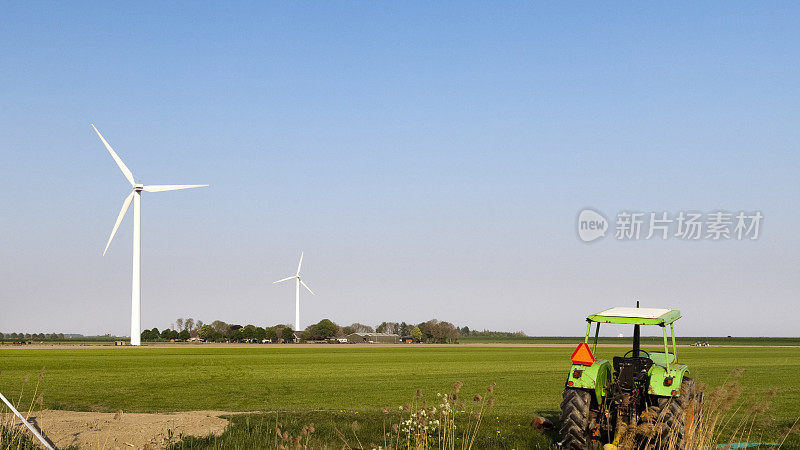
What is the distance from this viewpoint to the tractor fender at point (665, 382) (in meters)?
12.5

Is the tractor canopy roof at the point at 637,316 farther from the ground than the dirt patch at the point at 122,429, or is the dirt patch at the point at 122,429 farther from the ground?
the tractor canopy roof at the point at 637,316

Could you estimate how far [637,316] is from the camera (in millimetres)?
12633

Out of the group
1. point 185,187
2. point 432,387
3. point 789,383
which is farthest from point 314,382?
point 185,187

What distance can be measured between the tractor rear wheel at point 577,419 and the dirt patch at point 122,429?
7.06 meters

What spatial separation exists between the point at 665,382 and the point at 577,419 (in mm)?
1711

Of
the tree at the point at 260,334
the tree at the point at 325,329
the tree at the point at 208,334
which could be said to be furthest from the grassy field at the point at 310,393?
the tree at the point at 208,334

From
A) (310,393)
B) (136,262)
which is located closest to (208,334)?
(136,262)

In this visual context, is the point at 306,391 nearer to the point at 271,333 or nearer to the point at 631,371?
the point at 631,371

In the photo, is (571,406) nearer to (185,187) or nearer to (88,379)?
(88,379)

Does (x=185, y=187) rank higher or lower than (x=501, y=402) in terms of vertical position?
higher

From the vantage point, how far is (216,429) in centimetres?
1462

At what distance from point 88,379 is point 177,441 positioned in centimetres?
3097

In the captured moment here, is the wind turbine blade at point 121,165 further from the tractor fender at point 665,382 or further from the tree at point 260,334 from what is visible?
the tree at point 260,334

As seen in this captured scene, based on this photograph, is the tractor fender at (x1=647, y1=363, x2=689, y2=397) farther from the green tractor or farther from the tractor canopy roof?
the tractor canopy roof
